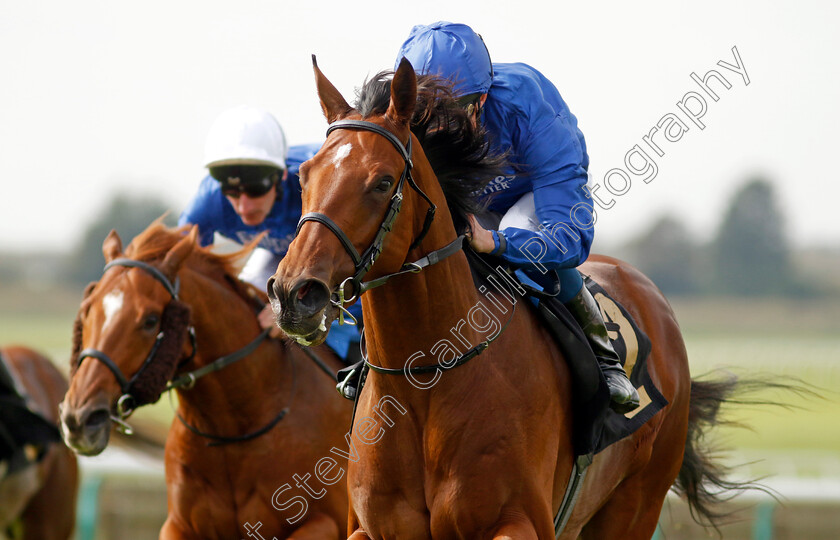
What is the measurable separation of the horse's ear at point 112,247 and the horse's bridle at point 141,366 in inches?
3.6

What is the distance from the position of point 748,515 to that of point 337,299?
5795 millimetres

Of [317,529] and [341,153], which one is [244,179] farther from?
[341,153]

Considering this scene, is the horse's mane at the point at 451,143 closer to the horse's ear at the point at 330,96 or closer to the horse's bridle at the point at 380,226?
the horse's ear at the point at 330,96

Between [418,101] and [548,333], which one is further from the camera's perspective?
[548,333]

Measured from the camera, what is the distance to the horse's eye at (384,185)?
2645 mm

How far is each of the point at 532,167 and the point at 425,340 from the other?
2.71 feet

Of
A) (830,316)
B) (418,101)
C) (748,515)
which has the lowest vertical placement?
(830,316)

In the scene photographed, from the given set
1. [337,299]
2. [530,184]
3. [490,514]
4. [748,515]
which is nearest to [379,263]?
[337,299]

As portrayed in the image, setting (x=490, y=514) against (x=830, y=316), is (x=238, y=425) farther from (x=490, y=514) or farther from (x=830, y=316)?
(x=830, y=316)

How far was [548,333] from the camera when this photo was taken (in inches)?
133

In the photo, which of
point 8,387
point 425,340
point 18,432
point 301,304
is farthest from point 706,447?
point 8,387

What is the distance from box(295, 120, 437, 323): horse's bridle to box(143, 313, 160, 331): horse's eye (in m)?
1.81

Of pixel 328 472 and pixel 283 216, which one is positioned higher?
pixel 283 216

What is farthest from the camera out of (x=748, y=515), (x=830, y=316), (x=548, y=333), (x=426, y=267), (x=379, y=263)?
(x=830, y=316)
